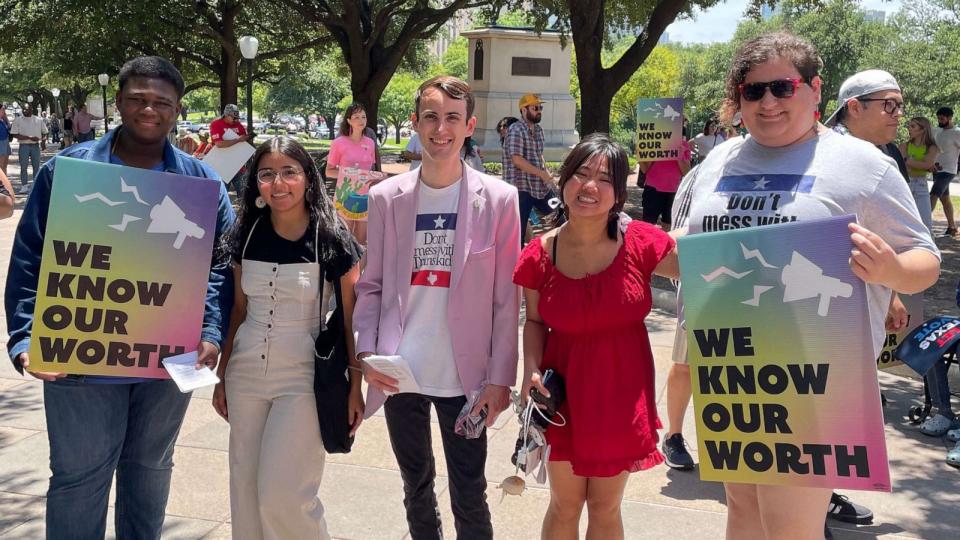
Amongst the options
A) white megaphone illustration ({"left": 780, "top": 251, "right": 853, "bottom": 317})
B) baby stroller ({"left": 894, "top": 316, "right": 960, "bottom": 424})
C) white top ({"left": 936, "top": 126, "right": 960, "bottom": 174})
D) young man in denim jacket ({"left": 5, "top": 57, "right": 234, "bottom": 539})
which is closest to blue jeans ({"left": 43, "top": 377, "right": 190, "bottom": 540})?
young man in denim jacket ({"left": 5, "top": 57, "right": 234, "bottom": 539})

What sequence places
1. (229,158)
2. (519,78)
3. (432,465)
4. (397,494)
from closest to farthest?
1. (432,465)
2. (397,494)
3. (229,158)
4. (519,78)

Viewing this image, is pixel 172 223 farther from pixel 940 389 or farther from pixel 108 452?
pixel 940 389

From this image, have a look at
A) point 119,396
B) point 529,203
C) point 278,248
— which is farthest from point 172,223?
point 529,203

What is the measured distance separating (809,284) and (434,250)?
1.29 meters

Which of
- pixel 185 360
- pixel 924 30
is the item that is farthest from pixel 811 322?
pixel 924 30

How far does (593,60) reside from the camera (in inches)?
539

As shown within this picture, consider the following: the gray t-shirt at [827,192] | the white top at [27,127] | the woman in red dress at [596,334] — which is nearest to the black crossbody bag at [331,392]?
the woman in red dress at [596,334]

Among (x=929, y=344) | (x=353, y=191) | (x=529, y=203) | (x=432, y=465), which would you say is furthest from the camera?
(x=529, y=203)

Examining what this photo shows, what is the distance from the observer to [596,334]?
9.93 feet

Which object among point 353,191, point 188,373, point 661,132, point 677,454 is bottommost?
point 677,454

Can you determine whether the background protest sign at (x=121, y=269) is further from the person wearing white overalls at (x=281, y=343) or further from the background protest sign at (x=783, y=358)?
the background protest sign at (x=783, y=358)

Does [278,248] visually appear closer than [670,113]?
Yes

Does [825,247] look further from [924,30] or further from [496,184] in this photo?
[924,30]

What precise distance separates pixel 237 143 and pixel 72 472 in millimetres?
8570
